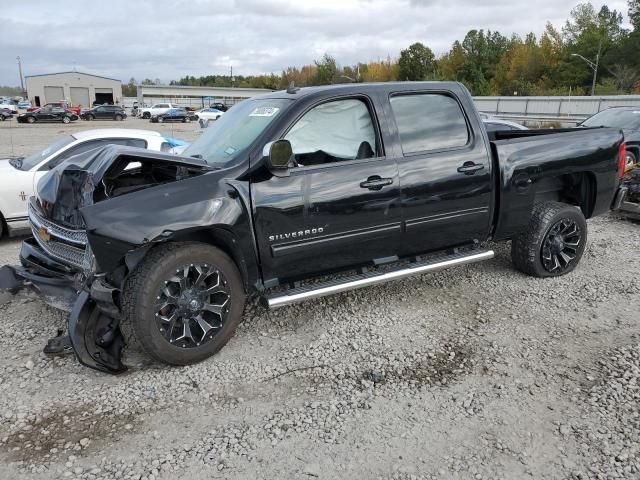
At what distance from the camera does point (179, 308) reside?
361 centimetres

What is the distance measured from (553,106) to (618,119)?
31.7 metres

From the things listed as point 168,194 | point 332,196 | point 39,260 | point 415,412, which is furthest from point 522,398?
point 39,260

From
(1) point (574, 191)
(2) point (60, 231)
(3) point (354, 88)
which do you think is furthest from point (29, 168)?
(1) point (574, 191)

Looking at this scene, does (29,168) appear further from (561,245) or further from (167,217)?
(561,245)

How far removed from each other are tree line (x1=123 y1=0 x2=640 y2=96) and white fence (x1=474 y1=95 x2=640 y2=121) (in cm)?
1772

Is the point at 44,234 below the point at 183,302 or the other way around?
the other way around

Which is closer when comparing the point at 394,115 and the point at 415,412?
the point at 415,412

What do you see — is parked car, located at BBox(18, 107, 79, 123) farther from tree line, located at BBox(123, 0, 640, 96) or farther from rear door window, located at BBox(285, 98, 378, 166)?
rear door window, located at BBox(285, 98, 378, 166)

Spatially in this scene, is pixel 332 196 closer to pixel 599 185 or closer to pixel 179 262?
pixel 179 262

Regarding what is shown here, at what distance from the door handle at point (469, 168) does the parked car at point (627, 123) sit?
20.6 ft

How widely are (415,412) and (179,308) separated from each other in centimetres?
171

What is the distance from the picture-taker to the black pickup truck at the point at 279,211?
11.6 ft

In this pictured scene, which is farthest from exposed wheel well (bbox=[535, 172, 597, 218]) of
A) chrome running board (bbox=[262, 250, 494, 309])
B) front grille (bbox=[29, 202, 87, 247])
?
front grille (bbox=[29, 202, 87, 247])

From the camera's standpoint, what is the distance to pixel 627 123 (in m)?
10.7
